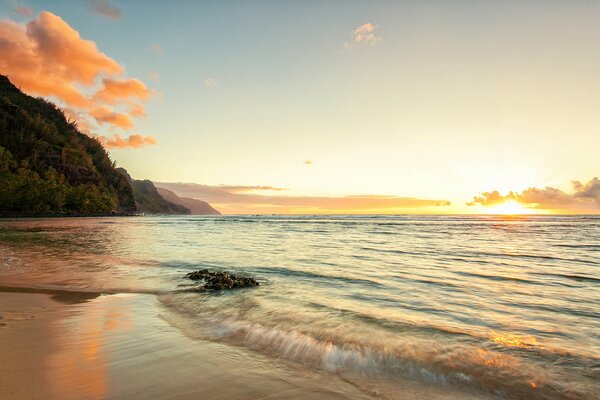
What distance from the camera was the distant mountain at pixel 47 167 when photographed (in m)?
93.4

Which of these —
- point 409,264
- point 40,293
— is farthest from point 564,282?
point 40,293

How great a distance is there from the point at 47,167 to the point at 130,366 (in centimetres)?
15058

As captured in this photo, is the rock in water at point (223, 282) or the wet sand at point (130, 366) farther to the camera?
the rock in water at point (223, 282)

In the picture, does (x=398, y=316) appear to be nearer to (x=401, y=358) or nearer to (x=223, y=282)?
(x=401, y=358)

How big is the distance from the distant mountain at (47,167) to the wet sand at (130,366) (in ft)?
359

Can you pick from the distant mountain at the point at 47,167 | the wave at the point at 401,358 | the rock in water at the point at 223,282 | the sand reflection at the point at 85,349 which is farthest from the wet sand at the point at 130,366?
the distant mountain at the point at 47,167

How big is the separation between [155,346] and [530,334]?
22.4 feet

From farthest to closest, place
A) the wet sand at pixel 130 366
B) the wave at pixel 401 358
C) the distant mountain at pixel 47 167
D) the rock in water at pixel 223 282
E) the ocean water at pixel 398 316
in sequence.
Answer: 1. the distant mountain at pixel 47 167
2. the rock in water at pixel 223 282
3. the ocean water at pixel 398 316
4. the wave at pixel 401 358
5. the wet sand at pixel 130 366

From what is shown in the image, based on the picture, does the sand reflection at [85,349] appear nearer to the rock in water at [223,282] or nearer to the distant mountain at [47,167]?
the rock in water at [223,282]

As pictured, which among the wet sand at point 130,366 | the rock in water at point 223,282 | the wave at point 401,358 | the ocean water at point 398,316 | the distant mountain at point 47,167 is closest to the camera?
the wet sand at point 130,366

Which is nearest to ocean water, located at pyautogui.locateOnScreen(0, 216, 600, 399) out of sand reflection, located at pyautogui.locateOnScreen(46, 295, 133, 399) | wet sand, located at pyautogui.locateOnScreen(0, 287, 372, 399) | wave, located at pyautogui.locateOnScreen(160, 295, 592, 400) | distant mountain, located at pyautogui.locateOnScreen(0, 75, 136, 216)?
wave, located at pyautogui.locateOnScreen(160, 295, 592, 400)

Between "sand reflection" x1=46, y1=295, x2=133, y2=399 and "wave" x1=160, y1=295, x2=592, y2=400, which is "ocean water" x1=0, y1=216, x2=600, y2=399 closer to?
"wave" x1=160, y1=295, x2=592, y2=400

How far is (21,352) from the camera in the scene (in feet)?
15.3

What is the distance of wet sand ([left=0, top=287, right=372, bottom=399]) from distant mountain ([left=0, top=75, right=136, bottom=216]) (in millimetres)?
109283
